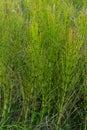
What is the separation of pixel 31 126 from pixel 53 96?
256 mm

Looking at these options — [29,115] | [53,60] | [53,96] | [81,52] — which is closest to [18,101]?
[29,115]

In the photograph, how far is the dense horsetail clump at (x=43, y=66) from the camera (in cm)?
204

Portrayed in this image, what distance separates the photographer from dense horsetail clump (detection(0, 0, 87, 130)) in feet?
6.68

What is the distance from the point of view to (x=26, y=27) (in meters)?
2.24

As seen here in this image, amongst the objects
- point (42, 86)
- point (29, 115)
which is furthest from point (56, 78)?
point (29, 115)

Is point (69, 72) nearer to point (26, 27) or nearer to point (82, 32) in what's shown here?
point (82, 32)

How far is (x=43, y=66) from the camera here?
208cm

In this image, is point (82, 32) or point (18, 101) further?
point (18, 101)

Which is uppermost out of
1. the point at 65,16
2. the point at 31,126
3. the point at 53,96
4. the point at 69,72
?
the point at 65,16

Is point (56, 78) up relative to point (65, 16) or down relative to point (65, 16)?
down

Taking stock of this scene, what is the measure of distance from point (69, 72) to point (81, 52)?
160 millimetres

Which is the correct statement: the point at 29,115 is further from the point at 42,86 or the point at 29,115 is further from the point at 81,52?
the point at 81,52

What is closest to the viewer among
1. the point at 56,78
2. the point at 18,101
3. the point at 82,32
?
the point at 82,32

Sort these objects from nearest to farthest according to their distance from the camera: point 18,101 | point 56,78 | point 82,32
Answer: point 82,32
point 56,78
point 18,101
